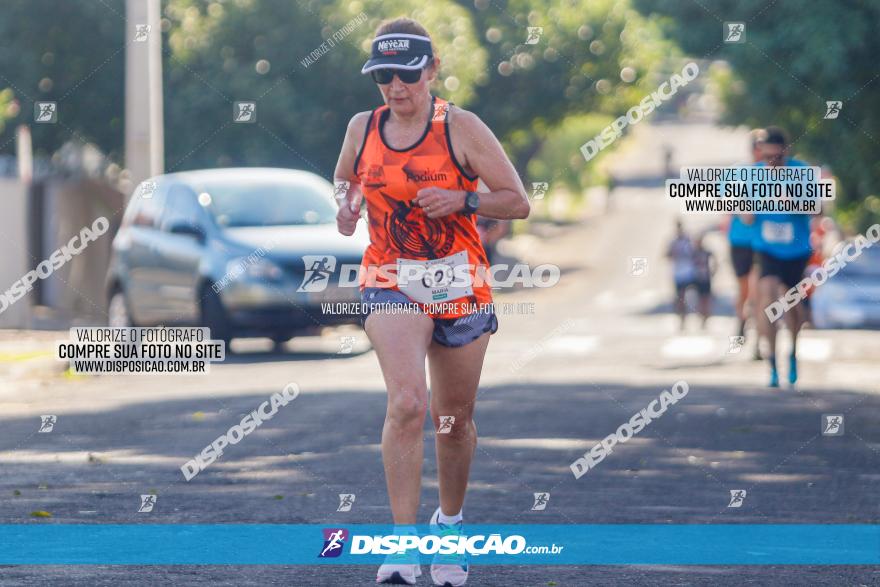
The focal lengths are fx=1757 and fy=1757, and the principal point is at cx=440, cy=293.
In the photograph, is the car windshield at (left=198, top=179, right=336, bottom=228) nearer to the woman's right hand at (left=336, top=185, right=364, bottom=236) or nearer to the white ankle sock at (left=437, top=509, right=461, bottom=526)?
the woman's right hand at (left=336, top=185, right=364, bottom=236)

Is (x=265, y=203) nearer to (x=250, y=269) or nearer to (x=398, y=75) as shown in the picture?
(x=250, y=269)

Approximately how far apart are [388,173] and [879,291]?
27292mm

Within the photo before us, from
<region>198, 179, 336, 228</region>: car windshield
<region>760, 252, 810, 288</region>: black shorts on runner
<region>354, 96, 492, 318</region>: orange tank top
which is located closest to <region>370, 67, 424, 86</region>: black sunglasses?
<region>354, 96, 492, 318</region>: orange tank top

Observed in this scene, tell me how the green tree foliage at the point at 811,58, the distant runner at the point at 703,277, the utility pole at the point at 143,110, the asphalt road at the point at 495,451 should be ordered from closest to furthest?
1. the asphalt road at the point at 495,451
2. the green tree foliage at the point at 811,58
3. the utility pole at the point at 143,110
4. the distant runner at the point at 703,277

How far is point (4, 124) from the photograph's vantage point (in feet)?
106

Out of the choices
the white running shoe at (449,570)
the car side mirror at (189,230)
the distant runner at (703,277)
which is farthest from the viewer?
the distant runner at (703,277)

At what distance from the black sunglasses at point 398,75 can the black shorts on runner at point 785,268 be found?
764 cm

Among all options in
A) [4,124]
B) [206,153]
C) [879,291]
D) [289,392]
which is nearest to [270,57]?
[206,153]

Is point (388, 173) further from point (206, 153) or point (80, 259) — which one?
point (206, 153)

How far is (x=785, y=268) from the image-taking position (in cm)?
1323

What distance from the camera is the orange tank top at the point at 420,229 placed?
606 cm

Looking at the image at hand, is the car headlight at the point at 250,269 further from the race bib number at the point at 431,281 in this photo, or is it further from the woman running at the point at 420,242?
the race bib number at the point at 431,281

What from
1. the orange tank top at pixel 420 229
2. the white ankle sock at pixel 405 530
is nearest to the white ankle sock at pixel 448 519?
the white ankle sock at pixel 405 530

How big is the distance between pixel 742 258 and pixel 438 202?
393 inches
